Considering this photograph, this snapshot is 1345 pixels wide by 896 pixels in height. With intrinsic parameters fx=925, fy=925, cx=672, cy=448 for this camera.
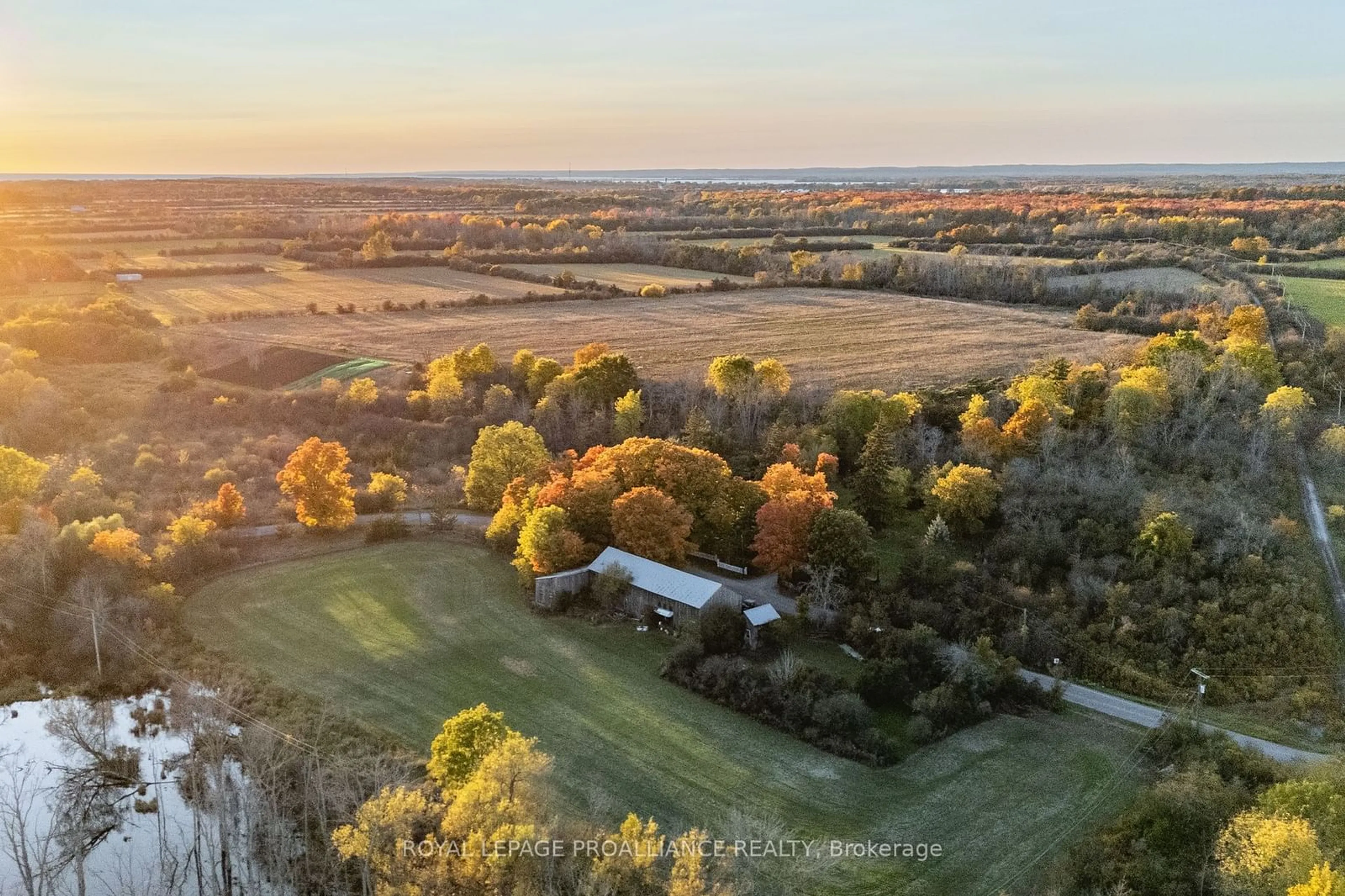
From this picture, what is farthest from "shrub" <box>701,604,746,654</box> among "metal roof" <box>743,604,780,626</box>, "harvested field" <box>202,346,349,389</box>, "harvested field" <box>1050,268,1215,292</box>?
"harvested field" <box>1050,268,1215,292</box>

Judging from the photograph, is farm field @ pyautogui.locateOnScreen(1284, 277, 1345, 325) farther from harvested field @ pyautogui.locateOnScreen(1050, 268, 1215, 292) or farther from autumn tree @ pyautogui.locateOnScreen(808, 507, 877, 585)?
autumn tree @ pyautogui.locateOnScreen(808, 507, 877, 585)

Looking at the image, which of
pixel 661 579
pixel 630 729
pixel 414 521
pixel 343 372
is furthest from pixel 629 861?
pixel 343 372

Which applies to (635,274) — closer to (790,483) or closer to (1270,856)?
(790,483)

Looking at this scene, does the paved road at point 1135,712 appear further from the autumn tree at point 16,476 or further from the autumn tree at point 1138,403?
the autumn tree at point 16,476

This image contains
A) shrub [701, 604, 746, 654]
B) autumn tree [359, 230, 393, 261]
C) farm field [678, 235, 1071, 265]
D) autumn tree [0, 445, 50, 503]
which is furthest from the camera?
autumn tree [359, 230, 393, 261]

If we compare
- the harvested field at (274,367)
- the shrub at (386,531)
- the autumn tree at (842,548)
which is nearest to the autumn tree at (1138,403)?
the autumn tree at (842,548)
